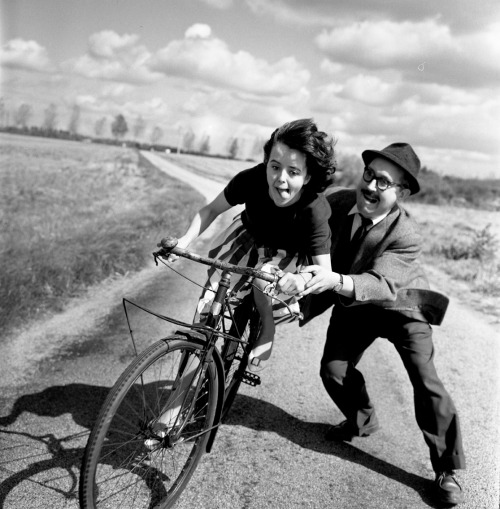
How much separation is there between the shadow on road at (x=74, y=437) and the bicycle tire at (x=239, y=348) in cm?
59

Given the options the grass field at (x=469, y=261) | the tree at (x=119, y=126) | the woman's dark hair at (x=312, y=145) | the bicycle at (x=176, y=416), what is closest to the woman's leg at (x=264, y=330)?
the bicycle at (x=176, y=416)

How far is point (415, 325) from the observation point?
3.59 m

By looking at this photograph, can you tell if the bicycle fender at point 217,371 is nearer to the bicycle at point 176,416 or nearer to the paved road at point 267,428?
the bicycle at point 176,416

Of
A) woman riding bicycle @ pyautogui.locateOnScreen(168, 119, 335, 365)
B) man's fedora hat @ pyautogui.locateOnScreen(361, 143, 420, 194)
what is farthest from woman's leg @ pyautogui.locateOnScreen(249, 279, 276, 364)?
man's fedora hat @ pyautogui.locateOnScreen(361, 143, 420, 194)

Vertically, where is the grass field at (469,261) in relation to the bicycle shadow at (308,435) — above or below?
above

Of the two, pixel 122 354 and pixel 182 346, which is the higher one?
pixel 182 346

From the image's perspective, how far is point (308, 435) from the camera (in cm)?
404

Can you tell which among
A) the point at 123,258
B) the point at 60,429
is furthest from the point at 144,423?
the point at 123,258

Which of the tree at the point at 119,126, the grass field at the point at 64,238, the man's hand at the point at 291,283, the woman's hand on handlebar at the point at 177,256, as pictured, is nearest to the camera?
the man's hand at the point at 291,283

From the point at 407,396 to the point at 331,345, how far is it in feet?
4.57

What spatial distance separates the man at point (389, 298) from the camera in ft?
11.1

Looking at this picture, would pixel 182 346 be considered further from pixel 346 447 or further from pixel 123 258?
pixel 123 258

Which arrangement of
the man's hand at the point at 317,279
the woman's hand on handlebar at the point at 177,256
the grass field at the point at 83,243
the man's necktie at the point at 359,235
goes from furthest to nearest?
the grass field at the point at 83,243 → the man's necktie at the point at 359,235 → the woman's hand on handlebar at the point at 177,256 → the man's hand at the point at 317,279

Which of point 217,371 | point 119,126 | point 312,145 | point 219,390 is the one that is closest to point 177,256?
point 217,371
